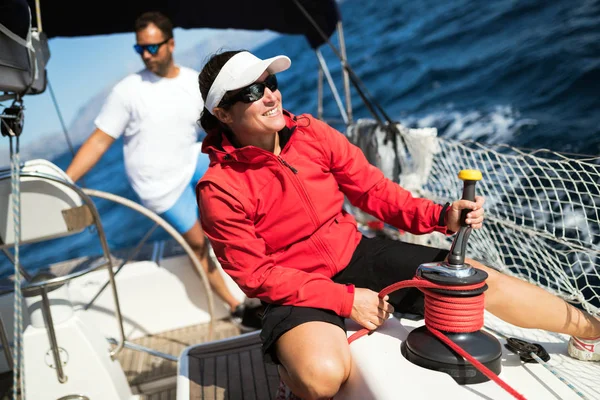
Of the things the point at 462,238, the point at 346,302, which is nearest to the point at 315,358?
the point at 346,302

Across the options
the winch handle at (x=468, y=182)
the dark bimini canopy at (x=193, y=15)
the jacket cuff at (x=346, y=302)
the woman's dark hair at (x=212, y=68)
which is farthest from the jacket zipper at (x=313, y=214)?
the dark bimini canopy at (x=193, y=15)

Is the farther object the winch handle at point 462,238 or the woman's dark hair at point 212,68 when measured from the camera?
the woman's dark hair at point 212,68

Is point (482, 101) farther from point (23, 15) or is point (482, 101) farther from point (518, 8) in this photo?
point (23, 15)

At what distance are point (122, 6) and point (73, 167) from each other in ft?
3.53

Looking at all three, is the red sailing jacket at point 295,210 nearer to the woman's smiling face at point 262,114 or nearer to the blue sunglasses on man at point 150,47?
the woman's smiling face at point 262,114

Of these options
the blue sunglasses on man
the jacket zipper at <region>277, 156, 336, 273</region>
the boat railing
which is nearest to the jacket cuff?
the jacket zipper at <region>277, 156, 336, 273</region>

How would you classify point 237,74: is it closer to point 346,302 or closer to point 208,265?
point 346,302

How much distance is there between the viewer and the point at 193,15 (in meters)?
Result: 3.00

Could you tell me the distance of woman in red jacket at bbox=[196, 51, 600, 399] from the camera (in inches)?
51.9

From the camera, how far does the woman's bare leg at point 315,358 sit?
123 cm

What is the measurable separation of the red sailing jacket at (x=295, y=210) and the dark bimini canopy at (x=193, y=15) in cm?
162

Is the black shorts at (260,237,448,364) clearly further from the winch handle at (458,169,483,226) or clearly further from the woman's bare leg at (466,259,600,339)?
the winch handle at (458,169,483,226)

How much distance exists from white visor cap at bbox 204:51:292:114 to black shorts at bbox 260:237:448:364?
1.91 feet

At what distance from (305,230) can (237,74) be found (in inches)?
17.8
